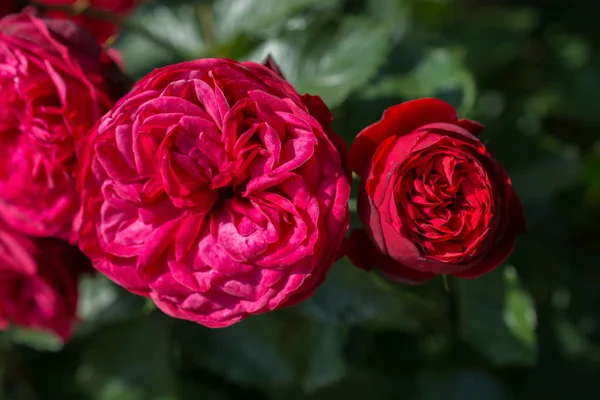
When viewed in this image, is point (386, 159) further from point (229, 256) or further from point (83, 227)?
point (83, 227)

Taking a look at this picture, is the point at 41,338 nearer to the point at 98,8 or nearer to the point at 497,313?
the point at 98,8

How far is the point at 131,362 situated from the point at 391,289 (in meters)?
0.43

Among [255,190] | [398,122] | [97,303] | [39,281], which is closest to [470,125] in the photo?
[398,122]

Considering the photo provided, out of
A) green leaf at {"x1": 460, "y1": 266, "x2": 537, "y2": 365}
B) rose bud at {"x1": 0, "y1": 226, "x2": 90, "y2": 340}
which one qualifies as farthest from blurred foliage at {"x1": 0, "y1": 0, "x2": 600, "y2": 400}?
rose bud at {"x1": 0, "y1": 226, "x2": 90, "y2": 340}

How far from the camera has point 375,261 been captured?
1.70 feet

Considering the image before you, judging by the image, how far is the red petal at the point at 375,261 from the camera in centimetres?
51

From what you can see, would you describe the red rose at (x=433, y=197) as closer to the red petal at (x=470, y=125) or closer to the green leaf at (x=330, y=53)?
the red petal at (x=470, y=125)

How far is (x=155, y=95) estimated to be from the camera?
0.48m

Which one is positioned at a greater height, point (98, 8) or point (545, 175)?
point (98, 8)

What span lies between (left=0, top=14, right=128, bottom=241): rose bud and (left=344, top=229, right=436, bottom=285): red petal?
0.25 m

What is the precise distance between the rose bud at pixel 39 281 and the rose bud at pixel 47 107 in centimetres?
4

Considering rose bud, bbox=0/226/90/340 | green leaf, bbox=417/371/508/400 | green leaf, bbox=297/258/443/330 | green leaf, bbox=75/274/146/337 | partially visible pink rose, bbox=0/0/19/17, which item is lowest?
green leaf, bbox=417/371/508/400

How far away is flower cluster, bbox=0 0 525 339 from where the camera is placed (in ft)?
1.55

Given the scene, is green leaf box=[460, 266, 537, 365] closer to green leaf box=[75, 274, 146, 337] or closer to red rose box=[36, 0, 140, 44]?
green leaf box=[75, 274, 146, 337]
